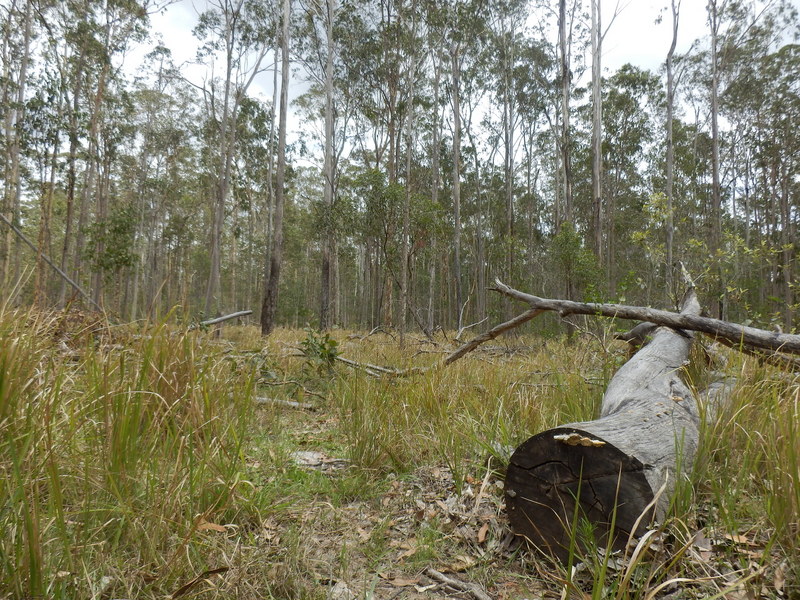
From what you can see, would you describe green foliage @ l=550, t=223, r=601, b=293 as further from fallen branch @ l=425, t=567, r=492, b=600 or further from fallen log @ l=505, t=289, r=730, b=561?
fallen branch @ l=425, t=567, r=492, b=600

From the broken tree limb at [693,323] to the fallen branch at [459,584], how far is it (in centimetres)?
223

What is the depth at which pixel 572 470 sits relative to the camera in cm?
170

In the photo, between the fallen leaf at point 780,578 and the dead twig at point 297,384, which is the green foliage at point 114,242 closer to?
the dead twig at point 297,384

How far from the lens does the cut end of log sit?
161cm

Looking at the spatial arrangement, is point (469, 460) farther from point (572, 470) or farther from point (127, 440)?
point (127, 440)

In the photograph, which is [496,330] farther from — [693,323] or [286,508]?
[286,508]

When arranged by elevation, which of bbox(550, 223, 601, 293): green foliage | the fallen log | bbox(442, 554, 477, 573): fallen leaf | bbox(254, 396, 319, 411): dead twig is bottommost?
bbox(442, 554, 477, 573): fallen leaf

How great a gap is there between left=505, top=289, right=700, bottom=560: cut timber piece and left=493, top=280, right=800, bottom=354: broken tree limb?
4.43 feet

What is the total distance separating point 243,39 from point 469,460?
21382 millimetres

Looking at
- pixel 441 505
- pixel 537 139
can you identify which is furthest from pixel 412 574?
pixel 537 139

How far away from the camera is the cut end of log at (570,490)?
161 centimetres

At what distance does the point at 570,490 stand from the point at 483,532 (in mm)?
494

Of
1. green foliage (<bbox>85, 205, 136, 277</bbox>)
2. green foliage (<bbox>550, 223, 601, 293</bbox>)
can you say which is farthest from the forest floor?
green foliage (<bbox>85, 205, 136, 277</bbox>)

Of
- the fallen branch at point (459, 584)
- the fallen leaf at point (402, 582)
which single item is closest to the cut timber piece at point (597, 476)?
the fallen branch at point (459, 584)
